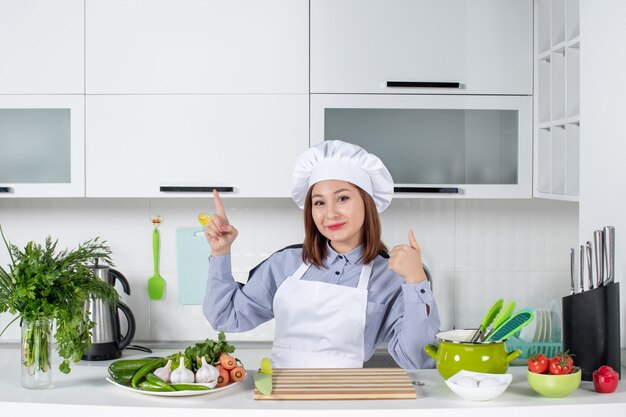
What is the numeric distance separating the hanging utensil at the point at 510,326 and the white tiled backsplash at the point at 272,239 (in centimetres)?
145

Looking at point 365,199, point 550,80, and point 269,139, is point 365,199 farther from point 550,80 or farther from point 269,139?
point 550,80

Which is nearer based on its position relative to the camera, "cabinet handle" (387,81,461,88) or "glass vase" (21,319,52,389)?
"glass vase" (21,319,52,389)

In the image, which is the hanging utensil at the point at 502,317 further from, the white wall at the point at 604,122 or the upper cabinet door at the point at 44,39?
the upper cabinet door at the point at 44,39

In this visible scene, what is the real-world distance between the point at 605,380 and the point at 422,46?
1.49 meters

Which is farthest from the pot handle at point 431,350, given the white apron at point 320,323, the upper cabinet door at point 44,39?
the upper cabinet door at point 44,39

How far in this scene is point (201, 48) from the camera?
9.04ft

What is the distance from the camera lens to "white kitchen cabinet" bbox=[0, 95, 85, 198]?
2.76 meters

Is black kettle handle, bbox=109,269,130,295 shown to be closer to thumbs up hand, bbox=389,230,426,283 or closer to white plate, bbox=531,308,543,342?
thumbs up hand, bbox=389,230,426,283

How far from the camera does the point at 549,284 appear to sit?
3.24 metres

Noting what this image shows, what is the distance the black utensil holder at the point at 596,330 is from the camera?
182cm

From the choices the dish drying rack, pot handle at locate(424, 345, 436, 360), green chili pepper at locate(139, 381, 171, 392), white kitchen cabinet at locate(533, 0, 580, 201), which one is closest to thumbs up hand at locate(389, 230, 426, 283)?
pot handle at locate(424, 345, 436, 360)

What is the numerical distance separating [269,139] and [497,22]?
0.94 meters

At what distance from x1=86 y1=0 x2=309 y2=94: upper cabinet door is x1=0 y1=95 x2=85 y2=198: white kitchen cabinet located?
145 millimetres

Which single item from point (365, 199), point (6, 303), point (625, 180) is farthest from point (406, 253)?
point (6, 303)
